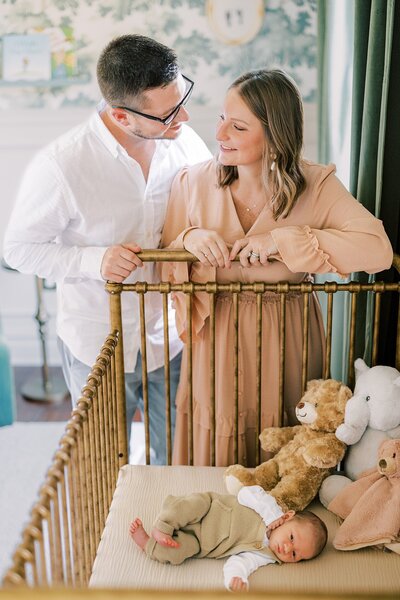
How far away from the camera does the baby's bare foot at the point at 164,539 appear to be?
1.31 meters

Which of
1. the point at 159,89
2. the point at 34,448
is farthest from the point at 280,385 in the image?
the point at 34,448

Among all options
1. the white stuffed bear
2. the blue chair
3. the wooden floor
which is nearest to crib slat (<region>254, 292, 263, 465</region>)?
the white stuffed bear

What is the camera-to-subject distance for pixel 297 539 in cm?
130

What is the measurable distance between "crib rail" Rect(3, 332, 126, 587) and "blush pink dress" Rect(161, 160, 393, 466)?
210 mm

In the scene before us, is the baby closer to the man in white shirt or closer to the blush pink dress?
the blush pink dress

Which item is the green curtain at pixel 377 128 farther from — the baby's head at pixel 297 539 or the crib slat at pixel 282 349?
the baby's head at pixel 297 539

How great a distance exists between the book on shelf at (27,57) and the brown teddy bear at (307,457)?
2073 millimetres

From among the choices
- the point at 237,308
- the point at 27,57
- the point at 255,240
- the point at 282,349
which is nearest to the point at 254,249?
the point at 255,240

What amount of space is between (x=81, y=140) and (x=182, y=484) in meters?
0.83

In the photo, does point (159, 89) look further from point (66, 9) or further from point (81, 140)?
point (66, 9)

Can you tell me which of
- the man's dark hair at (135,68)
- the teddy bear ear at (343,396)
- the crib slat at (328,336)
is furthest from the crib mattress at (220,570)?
the man's dark hair at (135,68)

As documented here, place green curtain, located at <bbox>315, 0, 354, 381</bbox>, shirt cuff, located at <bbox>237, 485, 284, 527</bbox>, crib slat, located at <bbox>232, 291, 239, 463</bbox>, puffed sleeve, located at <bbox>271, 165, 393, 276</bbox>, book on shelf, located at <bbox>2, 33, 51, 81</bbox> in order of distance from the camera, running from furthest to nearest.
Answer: book on shelf, located at <bbox>2, 33, 51, 81</bbox>
green curtain, located at <bbox>315, 0, 354, 381</bbox>
crib slat, located at <bbox>232, 291, 239, 463</bbox>
puffed sleeve, located at <bbox>271, 165, 393, 276</bbox>
shirt cuff, located at <bbox>237, 485, 284, 527</bbox>

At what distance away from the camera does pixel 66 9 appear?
295 cm

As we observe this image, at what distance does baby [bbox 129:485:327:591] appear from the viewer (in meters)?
1.30
